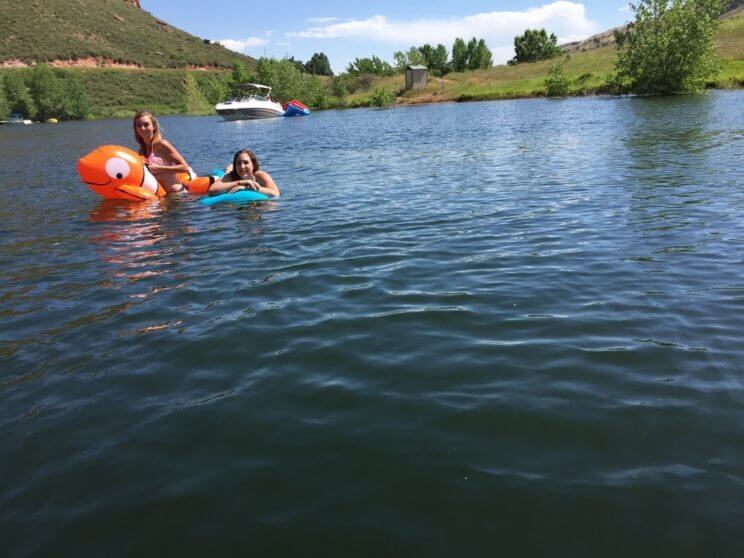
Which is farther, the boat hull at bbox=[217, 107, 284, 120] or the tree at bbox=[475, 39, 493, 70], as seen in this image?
the tree at bbox=[475, 39, 493, 70]

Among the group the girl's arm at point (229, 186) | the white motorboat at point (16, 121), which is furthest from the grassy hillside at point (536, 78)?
the white motorboat at point (16, 121)

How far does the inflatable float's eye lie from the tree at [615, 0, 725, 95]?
45868 mm

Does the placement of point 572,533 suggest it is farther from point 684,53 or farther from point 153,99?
point 153,99

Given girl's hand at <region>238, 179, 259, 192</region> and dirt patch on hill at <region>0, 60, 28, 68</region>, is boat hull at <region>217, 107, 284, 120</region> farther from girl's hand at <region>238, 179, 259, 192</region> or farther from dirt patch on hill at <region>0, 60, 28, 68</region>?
dirt patch on hill at <region>0, 60, 28, 68</region>

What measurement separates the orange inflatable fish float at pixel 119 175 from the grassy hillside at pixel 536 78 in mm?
50272

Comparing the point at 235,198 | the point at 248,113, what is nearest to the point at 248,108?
the point at 248,113

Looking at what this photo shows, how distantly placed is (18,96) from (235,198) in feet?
324

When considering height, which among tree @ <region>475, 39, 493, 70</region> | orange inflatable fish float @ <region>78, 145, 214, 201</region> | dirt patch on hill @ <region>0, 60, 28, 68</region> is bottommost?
orange inflatable fish float @ <region>78, 145, 214, 201</region>

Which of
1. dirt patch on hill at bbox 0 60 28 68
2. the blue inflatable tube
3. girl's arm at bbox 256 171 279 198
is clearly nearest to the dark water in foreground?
the blue inflatable tube

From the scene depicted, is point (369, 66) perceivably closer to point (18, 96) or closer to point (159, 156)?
point (18, 96)

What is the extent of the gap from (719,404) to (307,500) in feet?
9.73

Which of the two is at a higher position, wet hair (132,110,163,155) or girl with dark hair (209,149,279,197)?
wet hair (132,110,163,155)

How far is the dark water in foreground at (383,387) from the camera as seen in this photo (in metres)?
2.85

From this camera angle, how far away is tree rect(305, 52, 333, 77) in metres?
168
